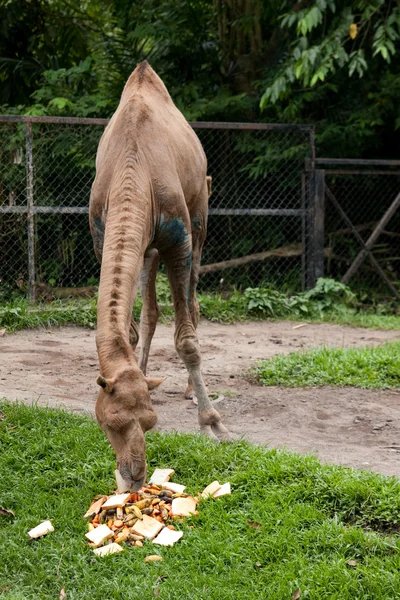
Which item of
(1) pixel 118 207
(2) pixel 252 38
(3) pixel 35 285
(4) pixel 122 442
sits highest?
(2) pixel 252 38

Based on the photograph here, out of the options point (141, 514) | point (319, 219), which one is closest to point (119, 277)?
point (141, 514)

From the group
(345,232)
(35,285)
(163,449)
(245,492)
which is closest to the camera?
(245,492)

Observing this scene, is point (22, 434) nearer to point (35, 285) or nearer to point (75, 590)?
point (75, 590)

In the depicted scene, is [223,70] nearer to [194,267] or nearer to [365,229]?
[365,229]

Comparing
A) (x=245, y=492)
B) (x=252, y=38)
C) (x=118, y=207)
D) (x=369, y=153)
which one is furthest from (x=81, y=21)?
(x=245, y=492)

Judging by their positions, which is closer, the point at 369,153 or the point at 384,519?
the point at 384,519

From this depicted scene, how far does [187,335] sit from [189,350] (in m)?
0.11

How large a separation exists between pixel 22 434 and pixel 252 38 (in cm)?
843

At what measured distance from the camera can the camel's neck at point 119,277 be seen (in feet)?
13.2

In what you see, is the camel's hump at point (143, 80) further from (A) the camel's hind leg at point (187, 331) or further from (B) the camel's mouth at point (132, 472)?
(B) the camel's mouth at point (132, 472)

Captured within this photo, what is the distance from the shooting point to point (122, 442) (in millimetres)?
3887

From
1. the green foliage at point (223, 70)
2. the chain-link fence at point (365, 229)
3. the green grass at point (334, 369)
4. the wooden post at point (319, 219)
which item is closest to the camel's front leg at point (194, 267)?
the green grass at point (334, 369)

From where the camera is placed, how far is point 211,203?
11.2m

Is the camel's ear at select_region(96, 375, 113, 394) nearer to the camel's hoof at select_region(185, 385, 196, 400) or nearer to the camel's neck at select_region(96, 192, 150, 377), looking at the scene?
the camel's neck at select_region(96, 192, 150, 377)
